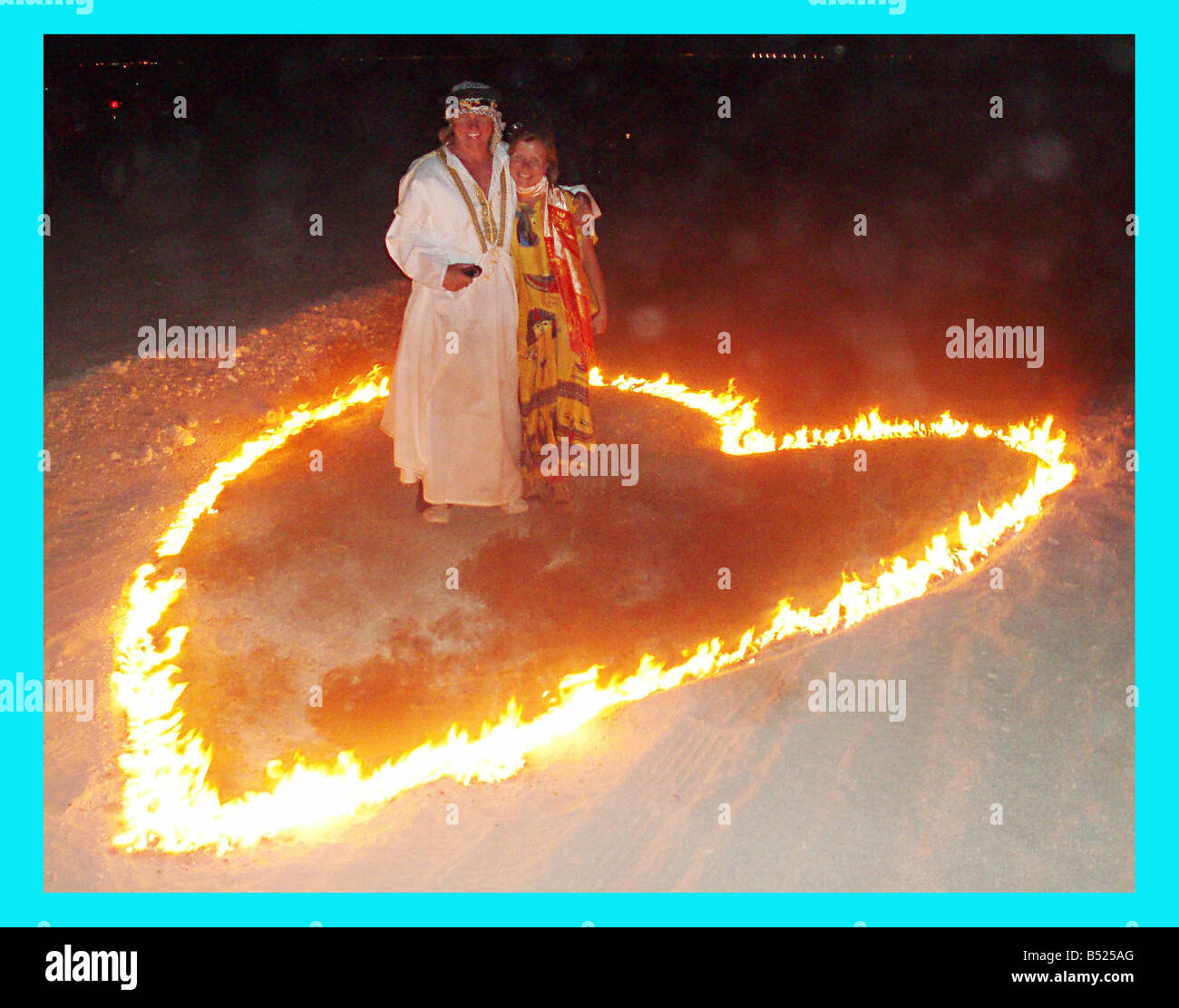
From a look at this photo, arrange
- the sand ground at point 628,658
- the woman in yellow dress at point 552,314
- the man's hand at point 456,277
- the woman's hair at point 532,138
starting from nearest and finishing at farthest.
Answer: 1. the sand ground at point 628,658
2. the man's hand at point 456,277
3. the woman's hair at point 532,138
4. the woman in yellow dress at point 552,314

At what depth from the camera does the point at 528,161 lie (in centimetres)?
503

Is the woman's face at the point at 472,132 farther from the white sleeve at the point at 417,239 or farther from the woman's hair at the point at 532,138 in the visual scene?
the white sleeve at the point at 417,239

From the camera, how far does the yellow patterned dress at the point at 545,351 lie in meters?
5.29

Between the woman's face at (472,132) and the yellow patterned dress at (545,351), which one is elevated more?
the woman's face at (472,132)

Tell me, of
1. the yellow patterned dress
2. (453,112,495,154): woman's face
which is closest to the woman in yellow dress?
the yellow patterned dress

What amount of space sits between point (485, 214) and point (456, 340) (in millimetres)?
653

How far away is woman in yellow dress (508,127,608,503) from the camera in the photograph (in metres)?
5.26

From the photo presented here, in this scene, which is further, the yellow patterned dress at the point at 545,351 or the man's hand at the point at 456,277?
the yellow patterned dress at the point at 545,351

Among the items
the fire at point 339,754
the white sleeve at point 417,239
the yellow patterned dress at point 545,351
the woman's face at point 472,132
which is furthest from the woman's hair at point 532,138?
the fire at point 339,754

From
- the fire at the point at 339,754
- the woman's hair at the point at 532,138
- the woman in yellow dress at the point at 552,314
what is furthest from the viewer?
the woman in yellow dress at the point at 552,314

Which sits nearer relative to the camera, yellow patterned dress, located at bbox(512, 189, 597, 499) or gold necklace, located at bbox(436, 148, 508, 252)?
gold necklace, located at bbox(436, 148, 508, 252)

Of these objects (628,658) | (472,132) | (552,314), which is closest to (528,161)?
(472,132)

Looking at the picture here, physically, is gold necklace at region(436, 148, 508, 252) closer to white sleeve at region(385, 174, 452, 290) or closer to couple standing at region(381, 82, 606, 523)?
couple standing at region(381, 82, 606, 523)

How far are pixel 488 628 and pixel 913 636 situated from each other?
6.51 ft
